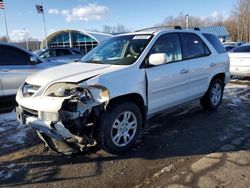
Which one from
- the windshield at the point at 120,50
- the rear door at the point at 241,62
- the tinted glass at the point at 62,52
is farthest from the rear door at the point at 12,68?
the tinted glass at the point at 62,52

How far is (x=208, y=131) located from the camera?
16.7 feet

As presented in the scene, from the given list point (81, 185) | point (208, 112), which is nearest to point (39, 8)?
point (208, 112)

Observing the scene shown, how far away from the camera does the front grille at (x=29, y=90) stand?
4060mm

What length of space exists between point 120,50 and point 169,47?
0.91 m

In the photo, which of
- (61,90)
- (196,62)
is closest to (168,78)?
(196,62)

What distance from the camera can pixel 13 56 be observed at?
7156 millimetres

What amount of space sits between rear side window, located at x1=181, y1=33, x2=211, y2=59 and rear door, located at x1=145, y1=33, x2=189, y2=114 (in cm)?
18

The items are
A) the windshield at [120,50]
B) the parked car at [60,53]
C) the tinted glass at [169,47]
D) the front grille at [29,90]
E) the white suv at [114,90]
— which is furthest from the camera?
the parked car at [60,53]

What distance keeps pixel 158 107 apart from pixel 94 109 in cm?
146

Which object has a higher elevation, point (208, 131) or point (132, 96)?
point (132, 96)

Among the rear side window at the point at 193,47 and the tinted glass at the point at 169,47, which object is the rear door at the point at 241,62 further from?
the tinted glass at the point at 169,47

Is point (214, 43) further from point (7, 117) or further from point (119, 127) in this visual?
point (7, 117)

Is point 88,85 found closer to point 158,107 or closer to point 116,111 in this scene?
point 116,111

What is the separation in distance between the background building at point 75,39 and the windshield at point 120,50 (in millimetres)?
36820
